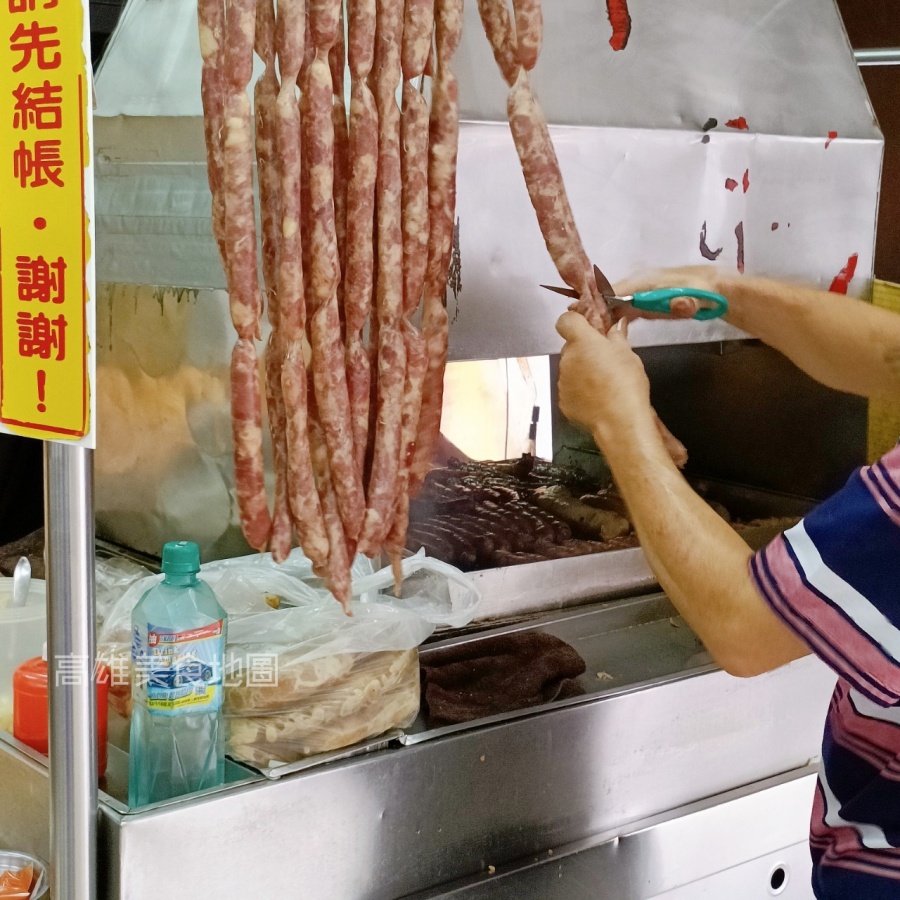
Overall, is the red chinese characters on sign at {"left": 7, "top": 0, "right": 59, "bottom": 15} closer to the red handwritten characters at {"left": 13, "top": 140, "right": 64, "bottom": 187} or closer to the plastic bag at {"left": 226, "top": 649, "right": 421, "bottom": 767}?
the red handwritten characters at {"left": 13, "top": 140, "right": 64, "bottom": 187}

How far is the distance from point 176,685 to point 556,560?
0.98m

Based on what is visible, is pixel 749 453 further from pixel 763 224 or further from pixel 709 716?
pixel 709 716

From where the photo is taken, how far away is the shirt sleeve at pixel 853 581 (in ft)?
3.53

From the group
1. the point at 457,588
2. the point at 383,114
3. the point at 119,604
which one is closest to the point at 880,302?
the point at 457,588

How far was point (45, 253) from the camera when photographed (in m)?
1.07

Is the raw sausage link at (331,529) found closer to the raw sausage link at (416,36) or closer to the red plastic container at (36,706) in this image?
the red plastic container at (36,706)

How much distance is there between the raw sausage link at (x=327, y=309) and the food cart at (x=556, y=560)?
15.1 inches

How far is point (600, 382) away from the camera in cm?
143

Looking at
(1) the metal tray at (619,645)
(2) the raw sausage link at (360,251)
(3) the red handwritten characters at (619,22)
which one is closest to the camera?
(2) the raw sausage link at (360,251)

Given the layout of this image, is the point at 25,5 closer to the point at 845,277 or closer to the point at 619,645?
the point at 619,645

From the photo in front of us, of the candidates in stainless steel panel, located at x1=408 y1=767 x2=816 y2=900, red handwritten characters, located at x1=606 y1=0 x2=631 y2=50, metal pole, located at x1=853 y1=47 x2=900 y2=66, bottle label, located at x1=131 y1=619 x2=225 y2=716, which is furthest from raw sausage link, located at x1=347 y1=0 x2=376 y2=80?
metal pole, located at x1=853 y1=47 x2=900 y2=66

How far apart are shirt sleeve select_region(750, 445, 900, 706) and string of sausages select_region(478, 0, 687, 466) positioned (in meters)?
0.45

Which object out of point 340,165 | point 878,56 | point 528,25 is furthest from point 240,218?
point 878,56

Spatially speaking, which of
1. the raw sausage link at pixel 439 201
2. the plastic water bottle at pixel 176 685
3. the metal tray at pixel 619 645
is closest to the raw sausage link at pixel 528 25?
the raw sausage link at pixel 439 201
